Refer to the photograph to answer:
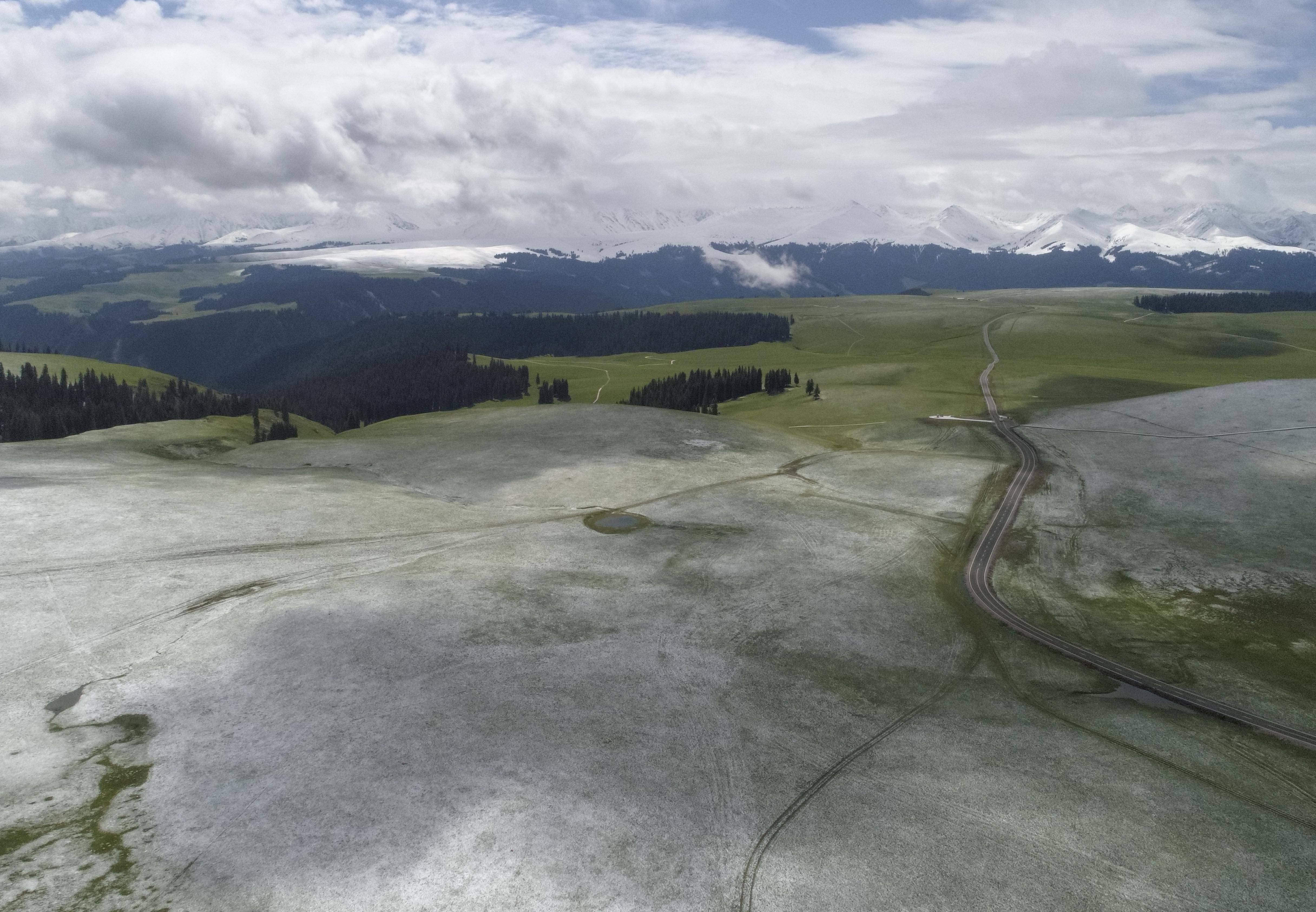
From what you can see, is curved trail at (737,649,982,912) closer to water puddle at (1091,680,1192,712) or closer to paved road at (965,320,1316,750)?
water puddle at (1091,680,1192,712)

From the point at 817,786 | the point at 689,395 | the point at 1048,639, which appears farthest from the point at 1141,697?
the point at 689,395

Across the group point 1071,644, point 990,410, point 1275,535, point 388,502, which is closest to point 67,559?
point 388,502

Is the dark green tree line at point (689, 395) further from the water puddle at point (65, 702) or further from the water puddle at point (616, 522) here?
the water puddle at point (65, 702)

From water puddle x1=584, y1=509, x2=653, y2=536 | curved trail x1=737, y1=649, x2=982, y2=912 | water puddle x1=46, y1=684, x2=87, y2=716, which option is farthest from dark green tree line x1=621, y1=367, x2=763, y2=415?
water puddle x1=46, y1=684, x2=87, y2=716

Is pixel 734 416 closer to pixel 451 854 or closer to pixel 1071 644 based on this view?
pixel 1071 644

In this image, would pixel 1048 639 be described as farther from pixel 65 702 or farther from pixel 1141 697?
pixel 65 702

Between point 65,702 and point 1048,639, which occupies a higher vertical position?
point 65,702

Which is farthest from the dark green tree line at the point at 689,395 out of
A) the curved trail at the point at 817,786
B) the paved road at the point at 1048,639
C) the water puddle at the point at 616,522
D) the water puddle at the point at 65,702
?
the water puddle at the point at 65,702
